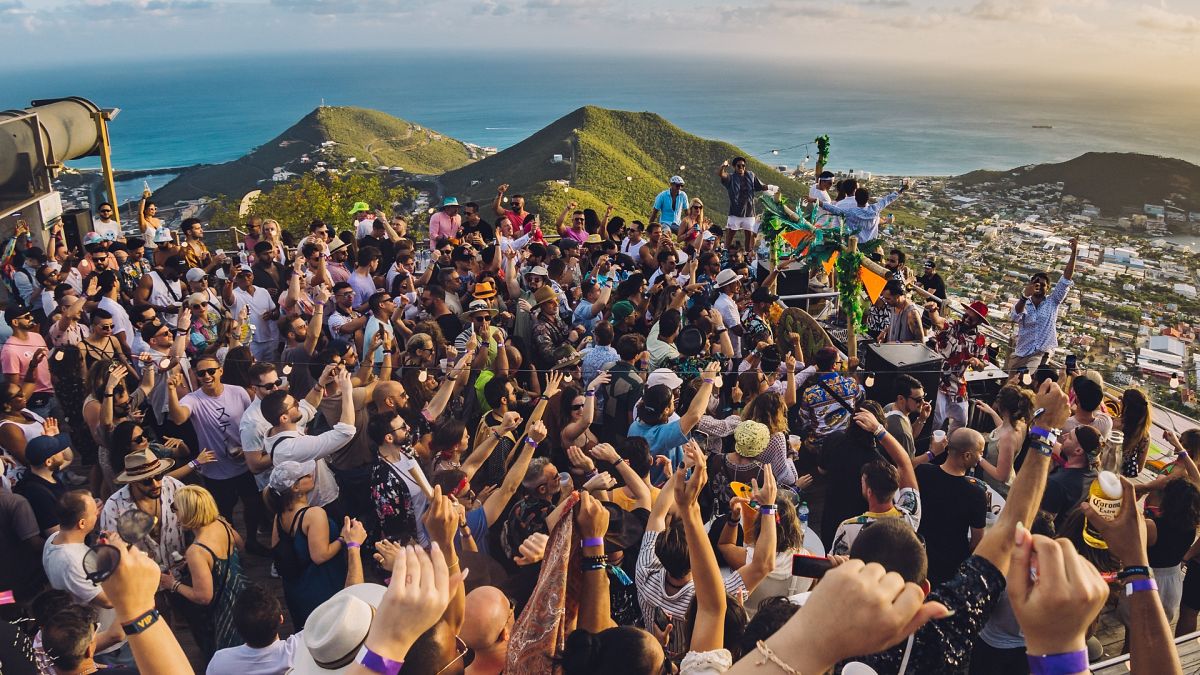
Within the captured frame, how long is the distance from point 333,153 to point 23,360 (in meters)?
103

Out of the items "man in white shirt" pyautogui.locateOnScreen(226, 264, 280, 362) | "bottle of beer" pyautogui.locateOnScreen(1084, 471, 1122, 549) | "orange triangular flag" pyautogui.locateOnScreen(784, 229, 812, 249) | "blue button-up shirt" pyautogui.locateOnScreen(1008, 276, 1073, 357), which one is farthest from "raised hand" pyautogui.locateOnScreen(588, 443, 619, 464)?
"orange triangular flag" pyautogui.locateOnScreen(784, 229, 812, 249)

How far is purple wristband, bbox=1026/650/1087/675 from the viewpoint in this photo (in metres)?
2.03

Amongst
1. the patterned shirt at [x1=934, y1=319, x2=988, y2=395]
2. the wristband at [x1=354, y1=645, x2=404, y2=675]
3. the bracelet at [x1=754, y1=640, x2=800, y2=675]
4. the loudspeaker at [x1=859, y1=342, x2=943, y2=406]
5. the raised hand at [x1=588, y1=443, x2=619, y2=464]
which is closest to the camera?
the bracelet at [x1=754, y1=640, x2=800, y2=675]

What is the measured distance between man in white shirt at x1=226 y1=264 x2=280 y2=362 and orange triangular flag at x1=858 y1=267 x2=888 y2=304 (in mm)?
6770

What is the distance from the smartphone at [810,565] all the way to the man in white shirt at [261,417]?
3.70 m

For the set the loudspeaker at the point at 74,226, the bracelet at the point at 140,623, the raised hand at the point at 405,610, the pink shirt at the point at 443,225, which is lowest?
the loudspeaker at the point at 74,226

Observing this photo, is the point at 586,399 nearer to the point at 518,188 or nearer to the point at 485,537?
the point at 485,537

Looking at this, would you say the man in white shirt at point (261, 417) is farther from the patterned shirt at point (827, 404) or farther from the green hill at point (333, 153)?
the green hill at point (333, 153)

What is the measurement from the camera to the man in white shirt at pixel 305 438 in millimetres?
5094

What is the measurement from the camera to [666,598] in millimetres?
3805

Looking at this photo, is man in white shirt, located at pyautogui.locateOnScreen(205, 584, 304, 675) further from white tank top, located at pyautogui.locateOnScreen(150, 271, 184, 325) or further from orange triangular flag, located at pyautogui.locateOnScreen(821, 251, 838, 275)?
orange triangular flag, located at pyautogui.locateOnScreen(821, 251, 838, 275)

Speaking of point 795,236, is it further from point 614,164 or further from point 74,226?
point 614,164

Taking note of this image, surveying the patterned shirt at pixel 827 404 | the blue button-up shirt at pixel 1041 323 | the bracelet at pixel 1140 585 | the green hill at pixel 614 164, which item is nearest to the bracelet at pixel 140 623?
the bracelet at pixel 1140 585

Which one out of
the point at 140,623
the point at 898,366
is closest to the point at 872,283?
the point at 898,366
